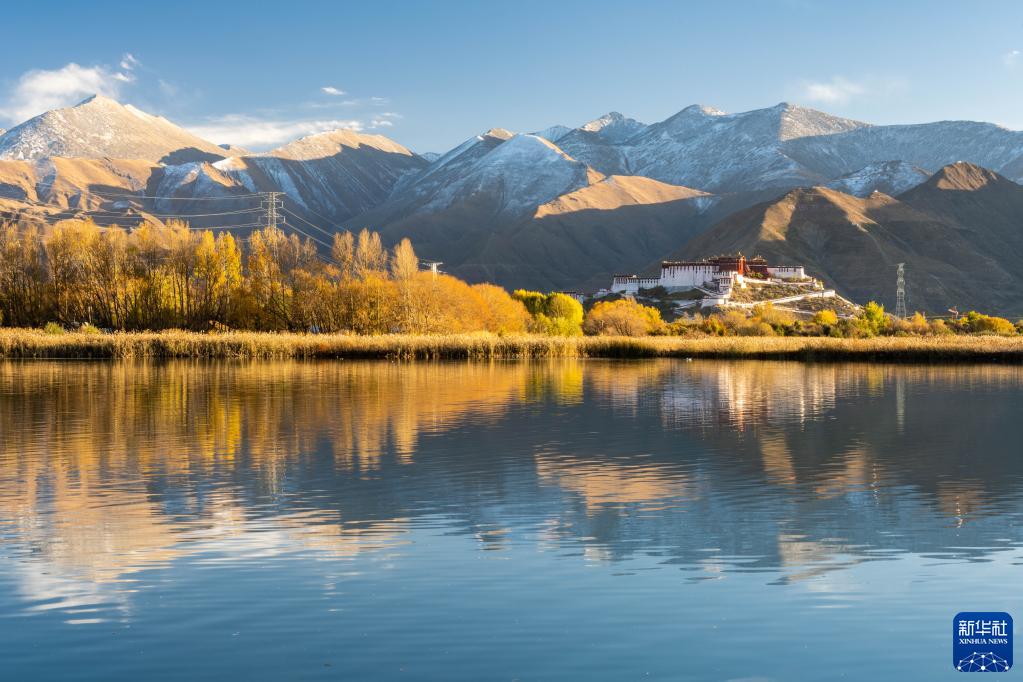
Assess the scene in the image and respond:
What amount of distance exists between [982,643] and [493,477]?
9.64 meters

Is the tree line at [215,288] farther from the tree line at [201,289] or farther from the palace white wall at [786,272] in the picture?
the palace white wall at [786,272]

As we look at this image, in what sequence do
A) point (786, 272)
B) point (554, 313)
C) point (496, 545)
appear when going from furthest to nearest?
point (786, 272), point (554, 313), point (496, 545)

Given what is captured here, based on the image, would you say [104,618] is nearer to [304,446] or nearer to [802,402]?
[304,446]

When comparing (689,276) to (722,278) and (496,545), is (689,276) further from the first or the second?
(496,545)

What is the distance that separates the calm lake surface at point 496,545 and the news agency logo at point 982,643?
0.20 meters

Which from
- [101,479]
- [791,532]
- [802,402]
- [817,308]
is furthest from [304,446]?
[817,308]

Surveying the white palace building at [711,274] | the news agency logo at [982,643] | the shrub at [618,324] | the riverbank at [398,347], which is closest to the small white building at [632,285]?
the white palace building at [711,274]

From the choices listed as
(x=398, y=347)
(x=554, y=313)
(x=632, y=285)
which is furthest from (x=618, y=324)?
(x=632, y=285)

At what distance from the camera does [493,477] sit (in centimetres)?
1727

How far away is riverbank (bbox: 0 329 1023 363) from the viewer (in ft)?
180

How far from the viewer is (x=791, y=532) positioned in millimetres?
13195

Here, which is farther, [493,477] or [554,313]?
[554,313]

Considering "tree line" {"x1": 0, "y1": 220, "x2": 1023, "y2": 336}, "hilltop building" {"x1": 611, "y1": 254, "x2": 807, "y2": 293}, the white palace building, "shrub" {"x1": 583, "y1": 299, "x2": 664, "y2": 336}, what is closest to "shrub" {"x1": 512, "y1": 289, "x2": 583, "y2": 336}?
"shrub" {"x1": 583, "y1": 299, "x2": 664, "y2": 336}

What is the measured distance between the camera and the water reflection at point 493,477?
12.1 m
